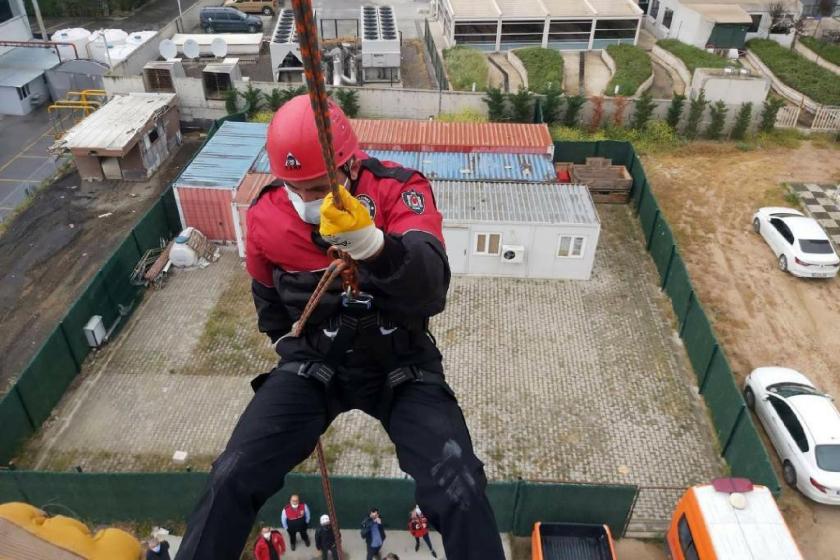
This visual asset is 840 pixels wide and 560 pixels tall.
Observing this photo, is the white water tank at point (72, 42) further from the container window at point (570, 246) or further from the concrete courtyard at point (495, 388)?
the container window at point (570, 246)

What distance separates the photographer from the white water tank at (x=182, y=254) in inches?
844

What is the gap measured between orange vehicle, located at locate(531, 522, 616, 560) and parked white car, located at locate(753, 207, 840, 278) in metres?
13.8

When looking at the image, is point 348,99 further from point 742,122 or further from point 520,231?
point 742,122

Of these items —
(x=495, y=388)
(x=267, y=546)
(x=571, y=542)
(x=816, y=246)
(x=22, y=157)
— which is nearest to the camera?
(x=267, y=546)

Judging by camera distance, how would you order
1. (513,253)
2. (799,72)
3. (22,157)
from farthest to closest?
(799,72) < (22,157) < (513,253)

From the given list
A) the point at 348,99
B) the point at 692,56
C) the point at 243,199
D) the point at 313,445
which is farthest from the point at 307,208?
the point at 692,56

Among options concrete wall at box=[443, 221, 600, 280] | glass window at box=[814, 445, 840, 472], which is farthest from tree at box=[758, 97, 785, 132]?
glass window at box=[814, 445, 840, 472]

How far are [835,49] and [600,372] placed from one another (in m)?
32.9

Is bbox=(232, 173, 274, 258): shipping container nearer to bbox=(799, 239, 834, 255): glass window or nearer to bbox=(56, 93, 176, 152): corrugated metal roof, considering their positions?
bbox=(56, 93, 176, 152): corrugated metal roof

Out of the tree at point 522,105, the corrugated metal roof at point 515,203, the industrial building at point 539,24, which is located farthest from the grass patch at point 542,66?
the corrugated metal roof at point 515,203

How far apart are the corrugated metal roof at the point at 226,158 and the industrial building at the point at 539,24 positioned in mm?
17683

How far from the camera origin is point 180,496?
13172mm

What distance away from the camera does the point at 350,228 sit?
3.63m

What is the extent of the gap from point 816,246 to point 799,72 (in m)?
18.7
